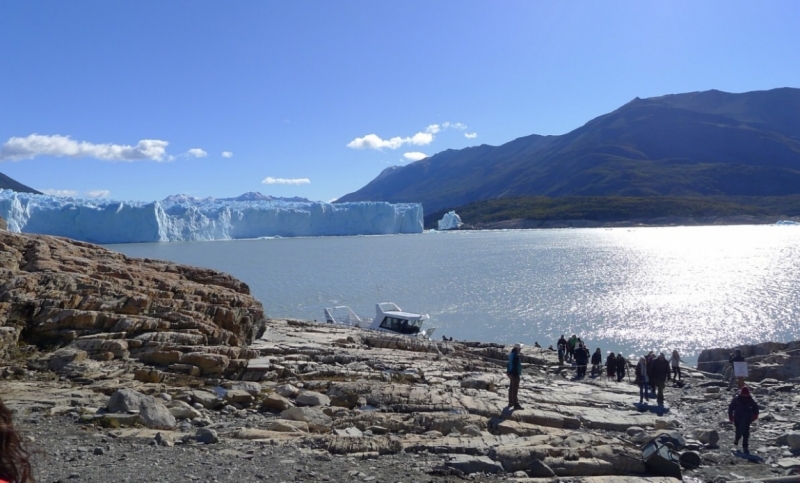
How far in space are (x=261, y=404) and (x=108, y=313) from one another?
4.98 meters

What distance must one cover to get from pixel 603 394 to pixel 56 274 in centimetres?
1455

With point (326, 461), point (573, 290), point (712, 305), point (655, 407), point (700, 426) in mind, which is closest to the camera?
point (326, 461)

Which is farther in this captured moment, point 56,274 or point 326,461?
point 56,274

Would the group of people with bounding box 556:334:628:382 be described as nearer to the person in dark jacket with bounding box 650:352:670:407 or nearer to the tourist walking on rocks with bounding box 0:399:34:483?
the person in dark jacket with bounding box 650:352:670:407

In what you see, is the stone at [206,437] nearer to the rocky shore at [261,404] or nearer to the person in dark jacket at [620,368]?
the rocky shore at [261,404]

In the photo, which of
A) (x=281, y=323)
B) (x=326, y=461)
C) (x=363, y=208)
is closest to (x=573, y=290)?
(x=281, y=323)

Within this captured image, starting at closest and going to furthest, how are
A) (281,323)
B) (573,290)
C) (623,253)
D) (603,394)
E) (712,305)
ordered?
(603,394) < (281,323) < (712,305) < (573,290) < (623,253)

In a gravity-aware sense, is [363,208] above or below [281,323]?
above

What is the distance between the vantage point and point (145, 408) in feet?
33.0

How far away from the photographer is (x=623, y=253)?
8950 cm

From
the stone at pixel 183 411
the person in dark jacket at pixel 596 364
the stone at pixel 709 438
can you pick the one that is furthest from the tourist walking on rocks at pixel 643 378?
the stone at pixel 183 411

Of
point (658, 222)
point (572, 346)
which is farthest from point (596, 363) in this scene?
point (658, 222)

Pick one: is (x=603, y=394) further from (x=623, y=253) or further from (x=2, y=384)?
(x=623, y=253)

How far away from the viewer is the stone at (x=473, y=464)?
28.8 feet
